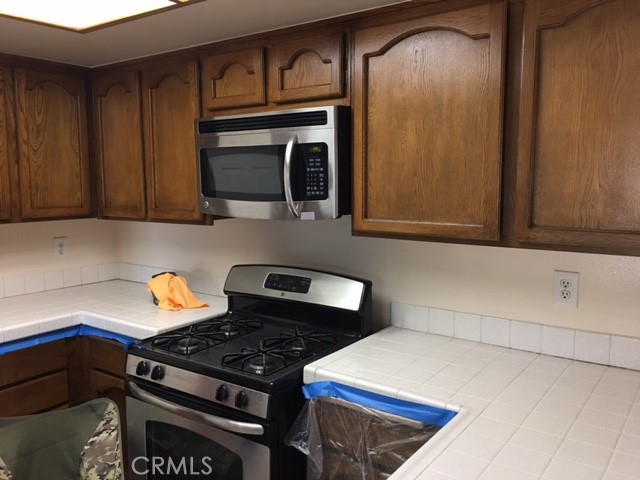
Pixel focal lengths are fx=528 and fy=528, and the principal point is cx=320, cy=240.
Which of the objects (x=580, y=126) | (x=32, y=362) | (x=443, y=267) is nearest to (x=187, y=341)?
(x=32, y=362)

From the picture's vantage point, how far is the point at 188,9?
1.63 metres

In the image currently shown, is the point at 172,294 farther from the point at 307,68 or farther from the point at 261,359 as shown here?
the point at 307,68

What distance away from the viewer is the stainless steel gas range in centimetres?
158

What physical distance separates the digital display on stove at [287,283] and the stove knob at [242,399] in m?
0.57

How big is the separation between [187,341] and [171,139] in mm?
858

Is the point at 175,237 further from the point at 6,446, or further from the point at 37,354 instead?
the point at 6,446

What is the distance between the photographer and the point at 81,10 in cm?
151

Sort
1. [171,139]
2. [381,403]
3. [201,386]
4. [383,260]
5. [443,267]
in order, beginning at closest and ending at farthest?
[381,403] → [201,386] → [443,267] → [383,260] → [171,139]

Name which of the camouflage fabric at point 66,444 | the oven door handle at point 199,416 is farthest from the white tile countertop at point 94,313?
the camouflage fabric at point 66,444

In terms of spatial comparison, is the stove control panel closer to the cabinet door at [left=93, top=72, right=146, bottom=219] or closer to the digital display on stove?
the digital display on stove

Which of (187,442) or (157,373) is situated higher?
(157,373)

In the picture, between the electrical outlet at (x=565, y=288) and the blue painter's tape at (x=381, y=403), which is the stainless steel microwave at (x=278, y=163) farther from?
the electrical outlet at (x=565, y=288)

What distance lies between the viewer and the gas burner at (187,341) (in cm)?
184

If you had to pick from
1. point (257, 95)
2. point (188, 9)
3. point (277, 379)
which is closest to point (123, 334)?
point (277, 379)
